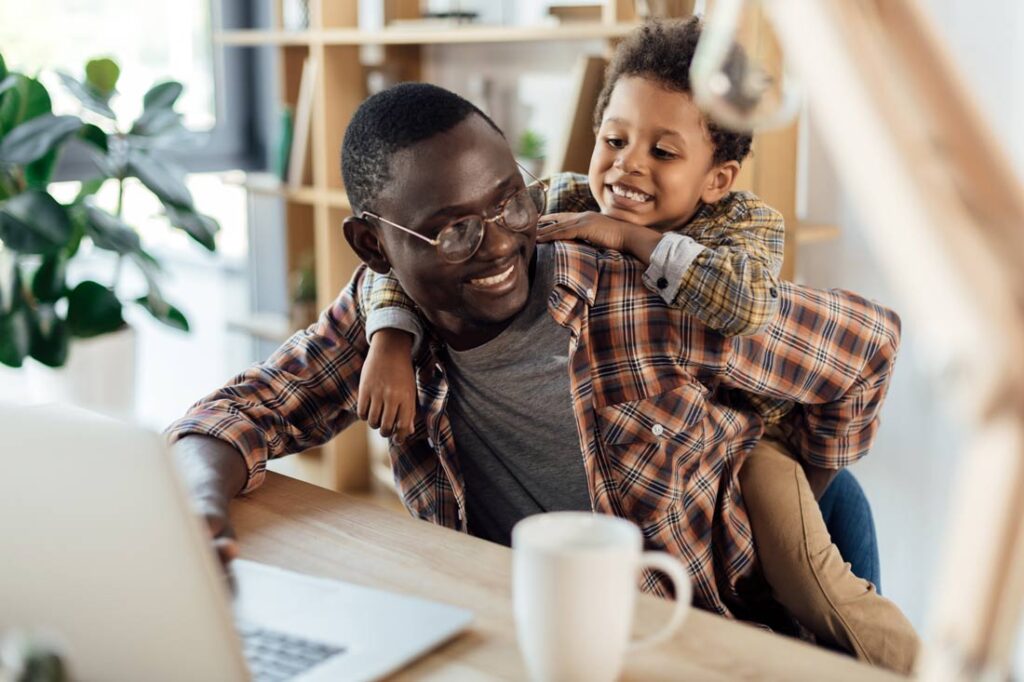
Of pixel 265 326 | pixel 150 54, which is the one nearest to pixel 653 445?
pixel 265 326

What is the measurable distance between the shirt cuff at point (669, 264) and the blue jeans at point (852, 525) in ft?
1.14

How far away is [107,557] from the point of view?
2.45ft

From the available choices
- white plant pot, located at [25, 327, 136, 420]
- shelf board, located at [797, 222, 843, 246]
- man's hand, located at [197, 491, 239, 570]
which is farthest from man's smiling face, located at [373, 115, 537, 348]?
white plant pot, located at [25, 327, 136, 420]

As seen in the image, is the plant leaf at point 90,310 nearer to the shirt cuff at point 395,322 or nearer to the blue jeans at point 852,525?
the shirt cuff at point 395,322

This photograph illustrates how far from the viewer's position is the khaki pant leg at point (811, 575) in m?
1.27

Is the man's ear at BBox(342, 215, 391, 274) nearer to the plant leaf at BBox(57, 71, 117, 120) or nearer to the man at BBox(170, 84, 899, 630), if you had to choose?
the man at BBox(170, 84, 899, 630)

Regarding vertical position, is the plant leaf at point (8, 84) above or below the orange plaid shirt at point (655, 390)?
above

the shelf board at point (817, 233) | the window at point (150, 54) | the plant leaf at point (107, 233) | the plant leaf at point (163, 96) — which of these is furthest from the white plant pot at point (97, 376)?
the shelf board at point (817, 233)

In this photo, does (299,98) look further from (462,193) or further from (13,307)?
(462,193)

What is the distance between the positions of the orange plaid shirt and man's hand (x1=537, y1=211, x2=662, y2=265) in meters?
0.02

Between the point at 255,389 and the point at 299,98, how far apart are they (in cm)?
256

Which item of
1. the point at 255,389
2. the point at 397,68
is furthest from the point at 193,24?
the point at 255,389

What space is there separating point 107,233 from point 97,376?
43 centimetres

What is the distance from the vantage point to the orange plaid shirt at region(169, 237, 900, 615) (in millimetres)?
1340
